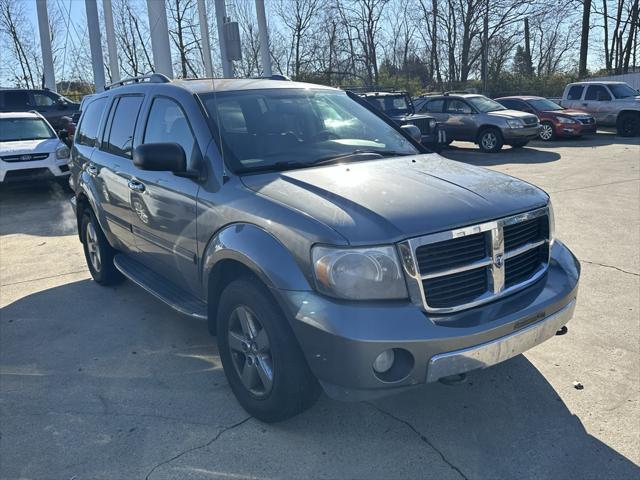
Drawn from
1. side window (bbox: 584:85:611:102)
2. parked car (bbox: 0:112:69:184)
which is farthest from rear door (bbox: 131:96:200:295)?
side window (bbox: 584:85:611:102)

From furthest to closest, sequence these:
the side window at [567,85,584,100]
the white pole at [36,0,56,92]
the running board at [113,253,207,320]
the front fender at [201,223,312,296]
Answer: the white pole at [36,0,56,92] < the side window at [567,85,584,100] < the running board at [113,253,207,320] < the front fender at [201,223,312,296]

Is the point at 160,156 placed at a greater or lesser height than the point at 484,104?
lesser

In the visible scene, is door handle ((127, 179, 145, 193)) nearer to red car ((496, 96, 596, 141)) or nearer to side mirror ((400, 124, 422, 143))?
side mirror ((400, 124, 422, 143))

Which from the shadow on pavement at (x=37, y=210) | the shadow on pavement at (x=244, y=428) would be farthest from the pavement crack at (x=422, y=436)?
the shadow on pavement at (x=37, y=210)

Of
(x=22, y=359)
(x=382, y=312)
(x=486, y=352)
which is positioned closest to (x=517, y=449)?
(x=486, y=352)

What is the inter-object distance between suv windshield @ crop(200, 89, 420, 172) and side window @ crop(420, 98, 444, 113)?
45.4 ft

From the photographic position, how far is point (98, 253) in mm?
5512

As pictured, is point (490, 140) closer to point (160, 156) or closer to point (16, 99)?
point (16, 99)

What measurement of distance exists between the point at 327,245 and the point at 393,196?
0.52 metres

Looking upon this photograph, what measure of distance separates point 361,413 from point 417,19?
40.1 meters

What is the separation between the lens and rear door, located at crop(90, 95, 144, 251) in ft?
14.6

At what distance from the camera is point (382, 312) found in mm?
2504

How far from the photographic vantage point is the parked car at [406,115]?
14336 millimetres

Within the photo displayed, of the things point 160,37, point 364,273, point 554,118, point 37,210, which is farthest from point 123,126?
point 554,118
